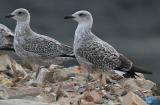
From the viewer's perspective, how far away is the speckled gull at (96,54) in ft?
41.2

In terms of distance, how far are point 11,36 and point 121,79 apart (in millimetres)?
2707

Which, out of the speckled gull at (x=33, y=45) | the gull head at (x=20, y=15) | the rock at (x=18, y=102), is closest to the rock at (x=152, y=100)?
the rock at (x=18, y=102)

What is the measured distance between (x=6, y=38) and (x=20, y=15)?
1.78ft

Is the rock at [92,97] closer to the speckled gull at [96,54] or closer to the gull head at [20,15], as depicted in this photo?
the speckled gull at [96,54]

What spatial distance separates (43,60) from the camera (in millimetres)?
13703

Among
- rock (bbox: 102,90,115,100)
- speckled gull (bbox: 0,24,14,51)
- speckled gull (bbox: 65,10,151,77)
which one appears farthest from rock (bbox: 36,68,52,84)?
speckled gull (bbox: 0,24,14,51)

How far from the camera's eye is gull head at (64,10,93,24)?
13023 mm

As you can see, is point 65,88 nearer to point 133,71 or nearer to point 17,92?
point 17,92

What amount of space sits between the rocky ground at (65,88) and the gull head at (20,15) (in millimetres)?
1220

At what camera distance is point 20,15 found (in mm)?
14234

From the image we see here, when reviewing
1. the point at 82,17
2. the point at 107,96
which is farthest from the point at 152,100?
the point at 82,17

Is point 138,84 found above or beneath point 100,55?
beneath

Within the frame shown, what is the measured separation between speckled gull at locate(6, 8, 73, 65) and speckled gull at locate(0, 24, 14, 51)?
162mm

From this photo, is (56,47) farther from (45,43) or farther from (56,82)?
(56,82)
